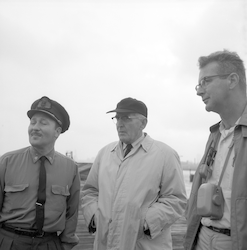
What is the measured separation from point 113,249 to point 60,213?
1.74 ft

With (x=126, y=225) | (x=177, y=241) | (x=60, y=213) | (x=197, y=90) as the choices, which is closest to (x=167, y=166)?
(x=126, y=225)

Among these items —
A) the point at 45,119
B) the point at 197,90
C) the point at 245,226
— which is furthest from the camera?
the point at 45,119

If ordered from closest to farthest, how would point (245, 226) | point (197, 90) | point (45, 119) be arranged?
1. point (245, 226)
2. point (197, 90)
3. point (45, 119)

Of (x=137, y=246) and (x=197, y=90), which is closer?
(x=197, y=90)

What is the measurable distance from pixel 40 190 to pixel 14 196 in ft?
0.68

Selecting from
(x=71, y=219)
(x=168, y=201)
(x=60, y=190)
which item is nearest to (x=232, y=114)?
(x=168, y=201)

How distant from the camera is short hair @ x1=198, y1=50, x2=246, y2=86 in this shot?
213cm

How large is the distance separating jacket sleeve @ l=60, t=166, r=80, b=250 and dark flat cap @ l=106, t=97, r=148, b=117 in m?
0.74

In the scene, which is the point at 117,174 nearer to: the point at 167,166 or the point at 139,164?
the point at 139,164

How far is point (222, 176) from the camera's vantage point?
2.00 metres

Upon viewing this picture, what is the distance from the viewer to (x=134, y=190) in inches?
102

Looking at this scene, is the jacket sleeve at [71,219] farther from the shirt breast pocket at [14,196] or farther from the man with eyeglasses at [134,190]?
the shirt breast pocket at [14,196]

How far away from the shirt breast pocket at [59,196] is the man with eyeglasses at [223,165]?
103 centimetres

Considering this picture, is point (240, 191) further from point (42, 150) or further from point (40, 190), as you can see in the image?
point (42, 150)
